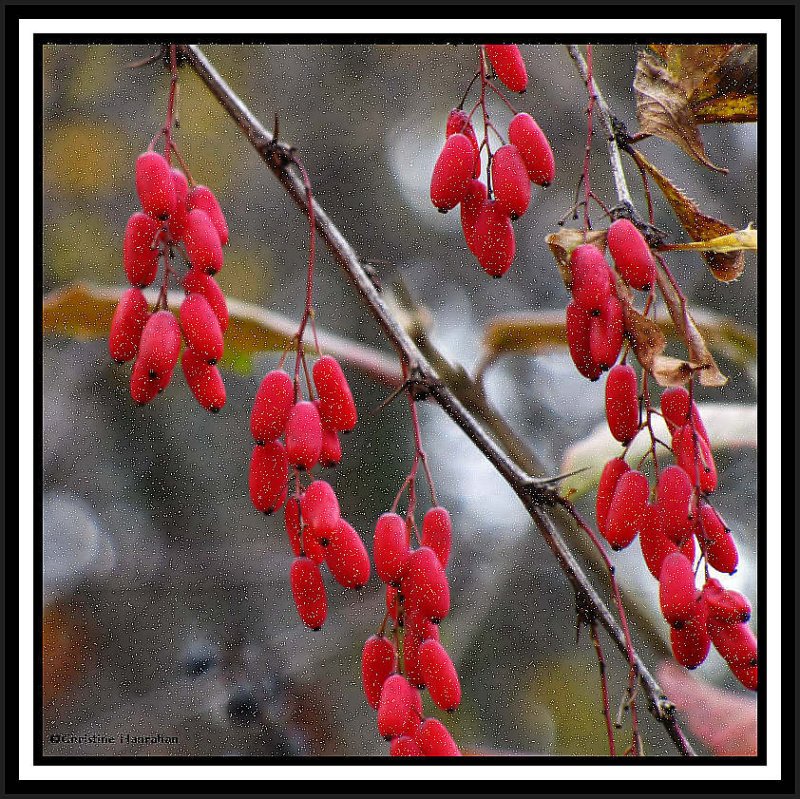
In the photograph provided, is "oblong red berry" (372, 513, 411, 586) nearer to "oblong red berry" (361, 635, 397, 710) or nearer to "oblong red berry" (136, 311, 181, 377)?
"oblong red berry" (361, 635, 397, 710)

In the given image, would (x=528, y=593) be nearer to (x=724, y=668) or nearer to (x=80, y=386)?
(x=724, y=668)

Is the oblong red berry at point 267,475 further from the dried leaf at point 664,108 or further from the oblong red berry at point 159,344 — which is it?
the dried leaf at point 664,108

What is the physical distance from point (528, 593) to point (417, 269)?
30.8 inches

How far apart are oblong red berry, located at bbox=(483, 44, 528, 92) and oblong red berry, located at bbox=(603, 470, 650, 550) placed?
337mm

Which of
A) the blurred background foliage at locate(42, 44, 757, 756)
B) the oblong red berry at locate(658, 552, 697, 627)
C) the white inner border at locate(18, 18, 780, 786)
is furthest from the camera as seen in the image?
the blurred background foliage at locate(42, 44, 757, 756)

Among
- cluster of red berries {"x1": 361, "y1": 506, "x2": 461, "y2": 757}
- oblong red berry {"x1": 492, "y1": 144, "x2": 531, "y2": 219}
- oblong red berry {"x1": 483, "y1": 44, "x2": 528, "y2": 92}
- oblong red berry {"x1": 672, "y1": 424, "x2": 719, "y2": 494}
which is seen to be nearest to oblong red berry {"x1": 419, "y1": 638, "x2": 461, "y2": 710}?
cluster of red berries {"x1": 361, "y1": 506, "x2": 461, "y2": 757}

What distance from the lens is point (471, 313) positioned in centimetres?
206

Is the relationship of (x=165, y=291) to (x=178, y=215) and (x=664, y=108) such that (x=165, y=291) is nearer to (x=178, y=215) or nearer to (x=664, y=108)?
(x=178, y=215)

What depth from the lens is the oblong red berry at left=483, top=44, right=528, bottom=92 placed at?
763 millimetres

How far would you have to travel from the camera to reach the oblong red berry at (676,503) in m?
0.65

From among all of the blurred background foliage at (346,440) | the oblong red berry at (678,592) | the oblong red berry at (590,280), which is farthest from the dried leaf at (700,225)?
the blurred background foliage at (346,440)

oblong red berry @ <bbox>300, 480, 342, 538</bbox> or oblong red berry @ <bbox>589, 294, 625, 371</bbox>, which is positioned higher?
oblong red berry @ <bbox>589, 294, 625, 371</bbox>

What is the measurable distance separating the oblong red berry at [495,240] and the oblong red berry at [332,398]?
0.14 metres

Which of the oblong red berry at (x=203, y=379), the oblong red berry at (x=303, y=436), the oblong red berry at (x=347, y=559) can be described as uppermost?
the oblong red berry at (x=203, y=379)
